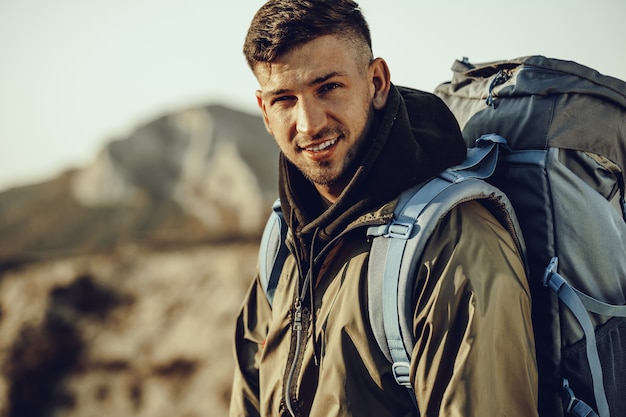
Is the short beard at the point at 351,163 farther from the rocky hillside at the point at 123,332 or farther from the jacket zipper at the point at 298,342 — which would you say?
the rocky hillside at the point at 123,332

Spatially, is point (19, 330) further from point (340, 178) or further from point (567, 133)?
point (567, 133)

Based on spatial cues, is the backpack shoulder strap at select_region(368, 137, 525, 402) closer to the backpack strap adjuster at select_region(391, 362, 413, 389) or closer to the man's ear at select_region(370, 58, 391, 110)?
the backpack strap adjuster at select_region(391, 362, 413, 389)

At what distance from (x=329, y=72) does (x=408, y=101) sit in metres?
0.38

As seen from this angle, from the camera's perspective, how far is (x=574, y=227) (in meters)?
1.93

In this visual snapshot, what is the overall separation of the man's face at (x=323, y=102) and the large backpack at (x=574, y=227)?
0.59 metres

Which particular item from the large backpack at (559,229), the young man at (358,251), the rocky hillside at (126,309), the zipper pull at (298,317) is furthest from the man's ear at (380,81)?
the rocky hillside at (126,309)

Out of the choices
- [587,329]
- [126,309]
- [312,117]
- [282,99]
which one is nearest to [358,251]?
[312,117]

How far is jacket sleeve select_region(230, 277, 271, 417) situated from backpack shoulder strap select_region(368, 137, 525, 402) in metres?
1.01

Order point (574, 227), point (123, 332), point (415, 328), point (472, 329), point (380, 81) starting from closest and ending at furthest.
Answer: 1. point (472, 329)
2. point (415, 328)
3. point (574, 227)
4. point (380, 81)
5. point (123, 332)

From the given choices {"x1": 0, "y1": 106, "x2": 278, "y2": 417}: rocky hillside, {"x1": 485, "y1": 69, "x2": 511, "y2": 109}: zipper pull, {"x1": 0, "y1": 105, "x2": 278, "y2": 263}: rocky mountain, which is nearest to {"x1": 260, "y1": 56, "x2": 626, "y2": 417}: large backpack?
{"x1": 485, "y1": 69, "x2": 511, "y2": 109}: zipper pull

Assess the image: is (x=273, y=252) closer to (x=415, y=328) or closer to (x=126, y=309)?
(x=415, y=328)

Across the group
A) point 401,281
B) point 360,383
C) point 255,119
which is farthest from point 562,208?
point 255,119

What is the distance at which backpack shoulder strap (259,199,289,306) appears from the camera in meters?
2.64

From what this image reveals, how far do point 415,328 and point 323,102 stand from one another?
929 mm
